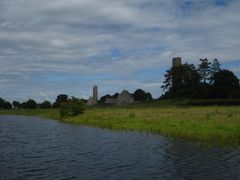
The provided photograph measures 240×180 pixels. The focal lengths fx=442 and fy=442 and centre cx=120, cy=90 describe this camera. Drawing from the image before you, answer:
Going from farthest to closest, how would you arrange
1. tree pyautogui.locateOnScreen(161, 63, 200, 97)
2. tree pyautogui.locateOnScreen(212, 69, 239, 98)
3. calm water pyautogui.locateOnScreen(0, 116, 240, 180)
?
1. tree pyautogui.locateOnScreen(161, 63, 200, 97)
2. tree pyautogui.locateOnScreen(212, 69, 239, 98)
3. calm water pyautogui.locateOnScreen(0, 116, 240, 180)

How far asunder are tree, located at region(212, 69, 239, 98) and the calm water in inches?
3802

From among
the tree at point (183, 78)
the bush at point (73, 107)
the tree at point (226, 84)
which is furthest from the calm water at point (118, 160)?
the tree at point (183, 78)

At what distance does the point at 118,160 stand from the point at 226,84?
112m

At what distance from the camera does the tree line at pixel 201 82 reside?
137375 millimetres

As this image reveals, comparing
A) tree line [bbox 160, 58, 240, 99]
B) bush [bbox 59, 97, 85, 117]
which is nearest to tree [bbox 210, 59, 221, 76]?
tree line [bbox 160, 58, 240, 99]

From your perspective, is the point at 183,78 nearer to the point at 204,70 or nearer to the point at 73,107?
the point at 204,70

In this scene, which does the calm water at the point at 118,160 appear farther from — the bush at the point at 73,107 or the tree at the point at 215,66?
the tree at the point at 215,66

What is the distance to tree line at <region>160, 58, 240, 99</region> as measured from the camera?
137 meters

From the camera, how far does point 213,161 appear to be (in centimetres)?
3017

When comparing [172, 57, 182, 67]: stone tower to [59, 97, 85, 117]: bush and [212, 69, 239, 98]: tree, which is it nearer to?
[212, 69, 239, 98]: tree

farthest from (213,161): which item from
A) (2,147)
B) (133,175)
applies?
(2,147)

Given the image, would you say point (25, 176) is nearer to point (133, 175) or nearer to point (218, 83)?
point (133, 175)

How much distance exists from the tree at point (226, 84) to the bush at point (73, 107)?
1988 inches

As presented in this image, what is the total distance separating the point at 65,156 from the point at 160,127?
79.6 feet
